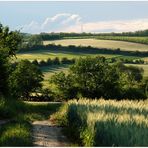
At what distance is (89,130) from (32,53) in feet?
442

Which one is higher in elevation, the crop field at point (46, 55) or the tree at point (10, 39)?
the tree at point (10, 39)

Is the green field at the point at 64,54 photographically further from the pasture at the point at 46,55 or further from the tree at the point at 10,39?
the tree at the point at 10,39

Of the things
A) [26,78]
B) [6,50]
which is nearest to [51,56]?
[26,78]

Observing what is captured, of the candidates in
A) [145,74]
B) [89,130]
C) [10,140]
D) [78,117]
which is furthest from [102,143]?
[145,74]

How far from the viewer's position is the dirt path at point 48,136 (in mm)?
20303

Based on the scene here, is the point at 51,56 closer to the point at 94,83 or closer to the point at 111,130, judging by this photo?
the point at 94,83

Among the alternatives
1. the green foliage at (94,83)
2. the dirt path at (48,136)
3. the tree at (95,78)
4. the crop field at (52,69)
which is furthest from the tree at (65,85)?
the dirt path at (48,136)

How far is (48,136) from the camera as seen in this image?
2258cm

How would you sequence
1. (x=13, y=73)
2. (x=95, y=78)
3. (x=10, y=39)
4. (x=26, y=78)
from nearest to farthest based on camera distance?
(x=10, y=39) < (x=13, y=73) < (x=95, y=78) < (x=26, y=78)

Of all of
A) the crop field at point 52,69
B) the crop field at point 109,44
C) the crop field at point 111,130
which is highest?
the crop field at point 111,130

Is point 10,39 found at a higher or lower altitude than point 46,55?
higher

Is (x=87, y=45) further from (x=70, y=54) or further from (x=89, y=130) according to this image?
(x=89, y=130)

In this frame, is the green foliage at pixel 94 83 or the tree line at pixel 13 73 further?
the green foliage at pixel 94 83

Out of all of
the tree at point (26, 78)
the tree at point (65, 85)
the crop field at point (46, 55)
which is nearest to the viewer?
the tree at point (65, 85)
